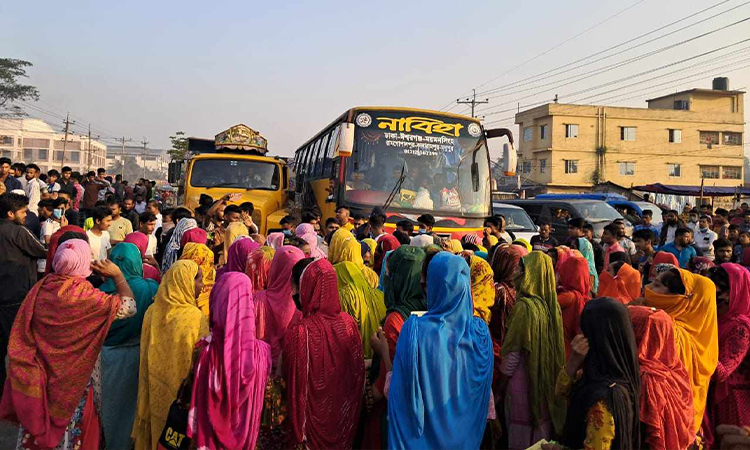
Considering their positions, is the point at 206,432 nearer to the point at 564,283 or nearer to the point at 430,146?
the point at 564,283

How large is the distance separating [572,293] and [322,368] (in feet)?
7.08

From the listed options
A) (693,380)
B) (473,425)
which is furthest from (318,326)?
(693,380)

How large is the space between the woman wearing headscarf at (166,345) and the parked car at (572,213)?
537 inches

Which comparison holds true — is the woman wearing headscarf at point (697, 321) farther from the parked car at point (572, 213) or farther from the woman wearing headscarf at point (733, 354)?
the parked car at point (572, 213)

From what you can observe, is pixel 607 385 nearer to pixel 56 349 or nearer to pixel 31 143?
pixel 56 349

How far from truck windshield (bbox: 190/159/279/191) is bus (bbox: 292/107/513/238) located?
3067mm

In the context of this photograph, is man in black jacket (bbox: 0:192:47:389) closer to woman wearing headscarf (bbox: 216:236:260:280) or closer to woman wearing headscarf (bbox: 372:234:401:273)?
woman wearing headscarf (bbox: 216:236:260:280)

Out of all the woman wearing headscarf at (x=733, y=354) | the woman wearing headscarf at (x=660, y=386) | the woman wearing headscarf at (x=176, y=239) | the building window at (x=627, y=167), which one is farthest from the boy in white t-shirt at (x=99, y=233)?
the building window at (x=627, y=167)

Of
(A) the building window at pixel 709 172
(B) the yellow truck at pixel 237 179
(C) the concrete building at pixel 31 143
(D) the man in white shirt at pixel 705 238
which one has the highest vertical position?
(C) the concrete building at pixel 31 143

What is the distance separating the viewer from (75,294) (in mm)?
3258

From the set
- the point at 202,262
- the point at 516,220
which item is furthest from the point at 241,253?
the point at 516,220

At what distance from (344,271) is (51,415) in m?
2.02

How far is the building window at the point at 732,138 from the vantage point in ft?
147

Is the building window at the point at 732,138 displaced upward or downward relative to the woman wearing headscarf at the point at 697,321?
upward
